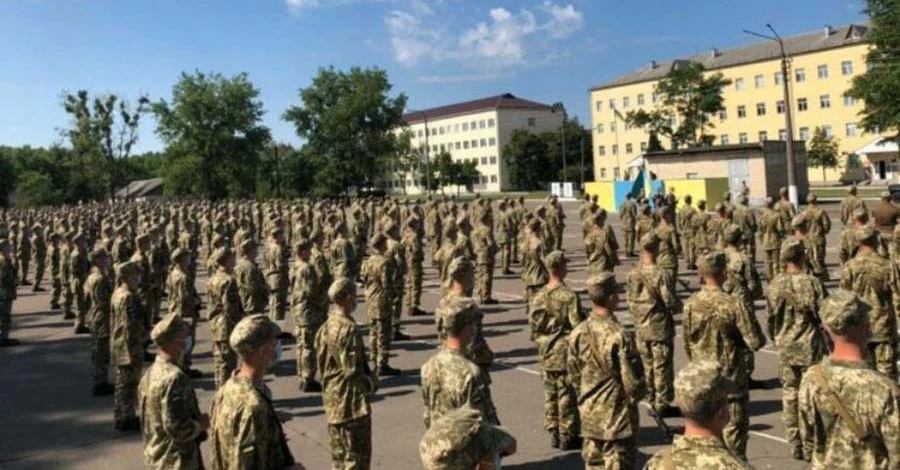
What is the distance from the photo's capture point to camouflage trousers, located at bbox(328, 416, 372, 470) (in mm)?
6504

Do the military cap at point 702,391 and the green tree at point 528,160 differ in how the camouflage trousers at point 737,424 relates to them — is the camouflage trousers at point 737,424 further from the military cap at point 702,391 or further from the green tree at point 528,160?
the green tree at point 528,160

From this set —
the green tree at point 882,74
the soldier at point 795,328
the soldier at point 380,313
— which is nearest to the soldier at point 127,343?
the soldier at point 380,313

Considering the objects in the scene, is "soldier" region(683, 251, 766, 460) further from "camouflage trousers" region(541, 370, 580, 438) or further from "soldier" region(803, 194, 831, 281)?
"soldier" region(803, 194, 831, 281)

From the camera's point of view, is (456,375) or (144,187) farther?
(144,187)

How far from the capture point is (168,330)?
571cm

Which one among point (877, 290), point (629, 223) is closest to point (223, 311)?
point (877, 290)

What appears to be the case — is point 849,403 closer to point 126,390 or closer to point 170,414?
point 170,414

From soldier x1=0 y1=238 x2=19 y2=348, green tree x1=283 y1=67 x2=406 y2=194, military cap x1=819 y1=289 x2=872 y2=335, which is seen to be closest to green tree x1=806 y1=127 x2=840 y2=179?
green tree x1=283 y1=67 x2=406 y2=194

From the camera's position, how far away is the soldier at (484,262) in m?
17.6

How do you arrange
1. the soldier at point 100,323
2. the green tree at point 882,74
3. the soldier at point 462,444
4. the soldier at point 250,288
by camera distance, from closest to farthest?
the soldier at point 462,444
the soldier at point 100,323
the soldier at point 250,288
the green tree at point 882,74

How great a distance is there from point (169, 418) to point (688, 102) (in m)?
66.9

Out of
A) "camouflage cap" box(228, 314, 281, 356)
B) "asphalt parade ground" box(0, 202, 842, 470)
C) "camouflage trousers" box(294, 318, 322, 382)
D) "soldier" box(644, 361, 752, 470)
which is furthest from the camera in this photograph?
"camouflage trousers" box(294, 318, 322, 382)

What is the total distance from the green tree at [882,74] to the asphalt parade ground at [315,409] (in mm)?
31228

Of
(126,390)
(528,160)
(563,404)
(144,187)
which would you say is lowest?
(563,404)
